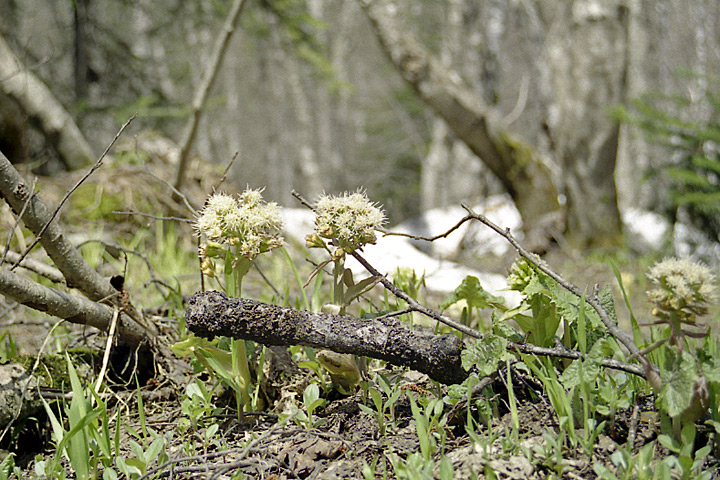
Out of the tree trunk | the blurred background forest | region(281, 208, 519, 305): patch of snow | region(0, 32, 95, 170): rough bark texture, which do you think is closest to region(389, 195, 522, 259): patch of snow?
the blurred background forest

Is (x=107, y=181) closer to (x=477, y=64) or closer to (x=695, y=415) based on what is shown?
(x=695, y=415)

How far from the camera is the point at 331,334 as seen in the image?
1.33 m

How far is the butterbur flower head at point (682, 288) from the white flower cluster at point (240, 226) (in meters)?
0.90

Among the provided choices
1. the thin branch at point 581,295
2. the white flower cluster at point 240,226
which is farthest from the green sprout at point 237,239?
the thin branch at point 581,295

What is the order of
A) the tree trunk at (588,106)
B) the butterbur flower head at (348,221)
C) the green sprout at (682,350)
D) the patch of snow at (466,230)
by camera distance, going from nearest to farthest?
the green sprout at (682,350) → the butterbur flower head at (348,221) → the tree trunk at (588,106) → the patch of snow at (466,230)

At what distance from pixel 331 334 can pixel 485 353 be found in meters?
0.38

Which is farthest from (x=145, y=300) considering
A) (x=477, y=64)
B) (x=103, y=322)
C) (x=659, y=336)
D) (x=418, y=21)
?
(x=418, y=21)

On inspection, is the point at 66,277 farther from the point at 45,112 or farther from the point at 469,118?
the point at 469,118

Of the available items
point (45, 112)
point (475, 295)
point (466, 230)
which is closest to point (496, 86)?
point (466, 230)

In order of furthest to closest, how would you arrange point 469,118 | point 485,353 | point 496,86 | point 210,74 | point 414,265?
point 496,86 → point 469,118 → point 210,74 → point 414,265 → point 485,353

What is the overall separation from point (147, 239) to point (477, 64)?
31.7 feet

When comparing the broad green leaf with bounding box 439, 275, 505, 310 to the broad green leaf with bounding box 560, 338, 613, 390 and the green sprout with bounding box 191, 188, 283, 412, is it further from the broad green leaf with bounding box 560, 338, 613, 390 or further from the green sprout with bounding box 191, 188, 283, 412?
the green sprout with bounding box 191, 188, 283, 412

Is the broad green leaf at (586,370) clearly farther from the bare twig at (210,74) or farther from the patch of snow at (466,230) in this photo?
the patch of snow at (466,230)

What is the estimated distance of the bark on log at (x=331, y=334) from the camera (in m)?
1.31
